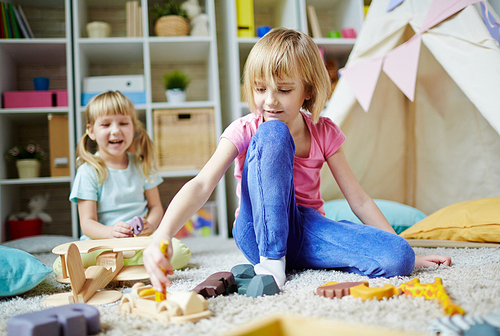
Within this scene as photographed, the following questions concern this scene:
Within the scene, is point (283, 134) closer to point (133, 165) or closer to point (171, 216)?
point (171, 216)

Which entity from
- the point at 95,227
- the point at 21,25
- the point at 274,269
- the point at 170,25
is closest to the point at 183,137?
the point at 170,25

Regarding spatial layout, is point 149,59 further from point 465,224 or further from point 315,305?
point 315,305

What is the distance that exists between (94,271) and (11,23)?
5.72ft

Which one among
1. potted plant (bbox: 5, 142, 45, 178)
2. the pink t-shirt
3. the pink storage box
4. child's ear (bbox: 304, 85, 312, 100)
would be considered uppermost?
the pink storage box

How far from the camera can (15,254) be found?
0.86 m

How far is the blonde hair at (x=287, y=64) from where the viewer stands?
2.85 ft

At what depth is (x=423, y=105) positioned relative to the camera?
177 cm

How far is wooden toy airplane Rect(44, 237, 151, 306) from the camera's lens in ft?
2.41

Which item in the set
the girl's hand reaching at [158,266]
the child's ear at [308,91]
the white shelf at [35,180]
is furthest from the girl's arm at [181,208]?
the white shelf at [35,180]

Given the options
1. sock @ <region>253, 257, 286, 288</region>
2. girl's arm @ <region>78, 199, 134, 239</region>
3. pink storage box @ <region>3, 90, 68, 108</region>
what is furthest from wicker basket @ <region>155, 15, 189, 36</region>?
sock @ <region>253, 257, 286, 288</region>

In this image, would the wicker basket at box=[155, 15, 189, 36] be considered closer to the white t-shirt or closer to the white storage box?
the white storage box

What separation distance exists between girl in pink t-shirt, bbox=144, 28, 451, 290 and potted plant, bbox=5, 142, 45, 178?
4.74 feet

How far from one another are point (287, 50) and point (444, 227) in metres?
0.82

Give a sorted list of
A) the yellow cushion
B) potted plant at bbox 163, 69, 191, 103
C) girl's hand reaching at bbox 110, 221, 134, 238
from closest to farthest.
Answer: girl's hand reaching at bbox 110, 221, 134, 238, the yellow cushion, potted plant at bbox 163, 69, 191, 103
